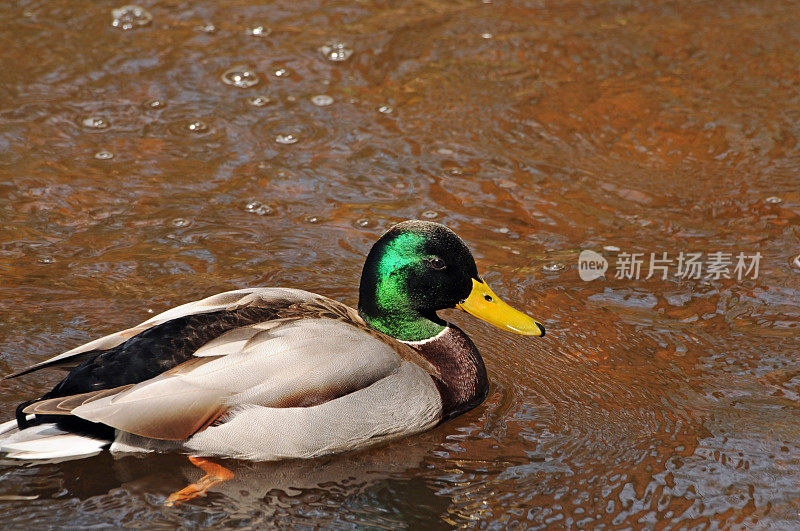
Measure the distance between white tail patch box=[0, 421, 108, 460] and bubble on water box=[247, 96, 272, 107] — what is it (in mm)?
3935

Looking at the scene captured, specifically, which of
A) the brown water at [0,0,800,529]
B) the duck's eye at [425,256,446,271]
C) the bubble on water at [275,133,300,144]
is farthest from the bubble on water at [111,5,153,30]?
the duck's eye at [425,256,446,271]

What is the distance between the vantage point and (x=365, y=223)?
20.4 feet

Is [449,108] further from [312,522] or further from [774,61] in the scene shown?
[312,522]

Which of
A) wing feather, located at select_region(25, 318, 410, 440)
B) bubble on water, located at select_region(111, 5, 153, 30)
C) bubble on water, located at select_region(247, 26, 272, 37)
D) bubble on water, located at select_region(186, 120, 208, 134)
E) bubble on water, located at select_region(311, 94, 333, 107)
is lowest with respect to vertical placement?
wing feather, located at select_region(25, 318, 410, 440)

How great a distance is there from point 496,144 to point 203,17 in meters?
3.08

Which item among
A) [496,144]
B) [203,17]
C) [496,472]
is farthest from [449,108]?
[496,472]

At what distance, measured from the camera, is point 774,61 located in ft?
26.8

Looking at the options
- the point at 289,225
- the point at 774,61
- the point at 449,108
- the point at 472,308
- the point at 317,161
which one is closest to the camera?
the point at 472,308

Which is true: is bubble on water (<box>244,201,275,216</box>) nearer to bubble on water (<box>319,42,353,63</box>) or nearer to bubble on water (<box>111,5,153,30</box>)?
bubble on water (<box>319,42,353,63</box>)

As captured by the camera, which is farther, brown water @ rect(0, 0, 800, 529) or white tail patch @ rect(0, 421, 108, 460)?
brown water @ rect(0, 0, 800, 529)

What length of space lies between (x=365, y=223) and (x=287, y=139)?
1278 millimetres

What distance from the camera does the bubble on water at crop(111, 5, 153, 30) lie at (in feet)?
27.7

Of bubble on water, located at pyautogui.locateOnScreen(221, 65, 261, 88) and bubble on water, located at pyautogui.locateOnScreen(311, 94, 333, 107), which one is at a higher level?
bubble on water, located at pyautogui.locateOnScreen(221, 65, 261, 88)

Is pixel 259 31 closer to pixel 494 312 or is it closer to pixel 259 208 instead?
pixel 259 208
